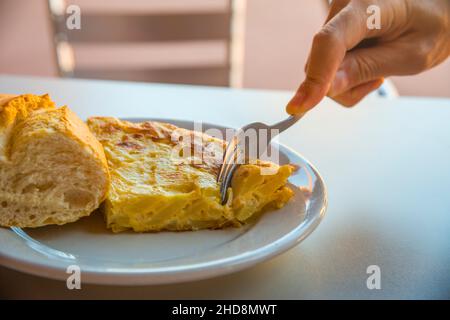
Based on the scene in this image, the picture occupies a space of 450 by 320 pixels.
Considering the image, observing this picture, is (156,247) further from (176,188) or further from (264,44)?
(264,44)

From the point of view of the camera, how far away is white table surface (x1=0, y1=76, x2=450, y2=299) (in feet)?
2.98

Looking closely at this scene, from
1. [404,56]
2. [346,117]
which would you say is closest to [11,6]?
[346,117]

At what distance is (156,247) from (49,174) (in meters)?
0.25

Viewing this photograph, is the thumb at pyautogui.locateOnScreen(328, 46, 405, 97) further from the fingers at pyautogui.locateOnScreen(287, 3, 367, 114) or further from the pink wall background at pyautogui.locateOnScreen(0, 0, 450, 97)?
the pink wall background at pyautogui.locateOnScreen(0, 0, 450, 97)

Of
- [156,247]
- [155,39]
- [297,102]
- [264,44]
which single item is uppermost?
[264,44]

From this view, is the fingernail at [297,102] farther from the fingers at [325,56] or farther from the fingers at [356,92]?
the fingers at [356,92]

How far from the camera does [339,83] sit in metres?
1.38

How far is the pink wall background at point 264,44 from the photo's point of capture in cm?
456

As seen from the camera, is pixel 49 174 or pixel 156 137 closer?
pixel 49 174

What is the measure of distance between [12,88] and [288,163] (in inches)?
47.7

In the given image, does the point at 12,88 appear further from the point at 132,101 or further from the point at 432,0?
the point at 432,0

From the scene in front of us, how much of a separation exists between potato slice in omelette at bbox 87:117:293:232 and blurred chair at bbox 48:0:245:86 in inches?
55.0

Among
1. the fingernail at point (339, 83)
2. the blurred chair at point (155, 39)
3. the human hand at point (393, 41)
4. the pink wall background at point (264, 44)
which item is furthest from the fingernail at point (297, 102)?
the pink wall background at point (264, 44)

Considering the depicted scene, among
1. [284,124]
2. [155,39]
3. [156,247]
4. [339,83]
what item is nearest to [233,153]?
[284,124]
